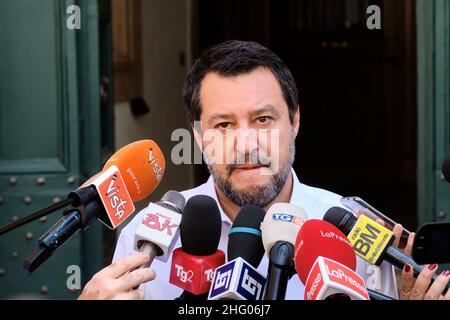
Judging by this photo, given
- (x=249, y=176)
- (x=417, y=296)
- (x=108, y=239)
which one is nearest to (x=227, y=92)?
(x=249, y=176)

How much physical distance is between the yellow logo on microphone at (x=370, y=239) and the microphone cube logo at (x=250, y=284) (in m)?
0.31

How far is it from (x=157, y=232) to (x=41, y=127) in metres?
2.51

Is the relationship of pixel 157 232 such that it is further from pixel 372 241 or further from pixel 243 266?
pixel 372 241

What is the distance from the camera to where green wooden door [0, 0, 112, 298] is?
157 inches

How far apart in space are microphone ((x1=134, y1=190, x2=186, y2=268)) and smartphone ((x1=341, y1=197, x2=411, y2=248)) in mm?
375

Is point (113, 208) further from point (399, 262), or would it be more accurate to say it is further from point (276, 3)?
point (276, 3)

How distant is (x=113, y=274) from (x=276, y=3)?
7901 mm

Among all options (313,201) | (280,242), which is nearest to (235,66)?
(313,201)

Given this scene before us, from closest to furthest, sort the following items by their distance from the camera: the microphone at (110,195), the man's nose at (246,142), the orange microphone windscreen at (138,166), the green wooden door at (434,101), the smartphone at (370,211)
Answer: the microphone at (110,195)
the smartphone at (370,211)
the orange microphone windscreen at (138,166)
the man's nose at (246,142)
the green wooden door at (434,101)

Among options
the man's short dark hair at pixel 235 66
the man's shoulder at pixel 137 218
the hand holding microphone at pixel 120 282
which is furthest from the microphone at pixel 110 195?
the man's short dark hair at pixel 235 66

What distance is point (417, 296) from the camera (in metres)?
1.77

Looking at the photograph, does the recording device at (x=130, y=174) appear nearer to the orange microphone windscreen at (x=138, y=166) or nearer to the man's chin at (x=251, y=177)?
the orange microphone windscreen at (x=138, y=166)

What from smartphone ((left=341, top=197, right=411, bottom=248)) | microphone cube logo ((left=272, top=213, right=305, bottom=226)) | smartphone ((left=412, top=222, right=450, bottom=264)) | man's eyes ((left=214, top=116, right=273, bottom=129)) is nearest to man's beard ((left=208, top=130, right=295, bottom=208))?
man's eyes ((left=214, top=116, right=273, bottom=129))

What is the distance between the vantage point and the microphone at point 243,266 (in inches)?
56.5
